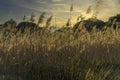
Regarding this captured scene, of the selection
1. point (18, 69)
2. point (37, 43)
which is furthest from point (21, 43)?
point (18, 69)

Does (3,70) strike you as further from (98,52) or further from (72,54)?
(98,52)

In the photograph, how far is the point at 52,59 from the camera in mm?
7105

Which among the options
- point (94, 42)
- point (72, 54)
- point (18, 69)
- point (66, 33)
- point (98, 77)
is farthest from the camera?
point (94, 42)

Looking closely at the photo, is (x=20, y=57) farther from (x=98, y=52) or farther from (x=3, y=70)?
(x=98, y=52)

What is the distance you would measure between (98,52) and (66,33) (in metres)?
0.93

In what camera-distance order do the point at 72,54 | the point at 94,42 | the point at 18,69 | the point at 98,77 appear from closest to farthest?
the point at 98,77 < the point at 18,69 < the point at 72,54 < the point at 94,42

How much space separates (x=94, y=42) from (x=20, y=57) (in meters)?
2.48

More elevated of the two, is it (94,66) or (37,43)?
(37,43)

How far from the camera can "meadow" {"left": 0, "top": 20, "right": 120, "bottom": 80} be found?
6777 mm

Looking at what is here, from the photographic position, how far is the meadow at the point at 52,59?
6777 mm

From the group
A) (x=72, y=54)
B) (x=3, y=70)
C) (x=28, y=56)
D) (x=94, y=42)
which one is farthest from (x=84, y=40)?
(x=3, y=70)

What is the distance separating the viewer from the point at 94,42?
911 cm

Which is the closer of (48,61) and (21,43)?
(48,61)

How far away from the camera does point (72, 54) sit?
297 inches
